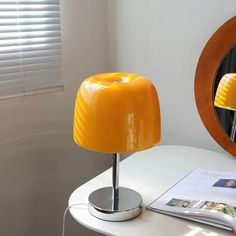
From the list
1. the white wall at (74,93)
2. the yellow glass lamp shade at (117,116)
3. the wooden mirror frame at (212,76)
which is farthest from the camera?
the white wall at (74,93)

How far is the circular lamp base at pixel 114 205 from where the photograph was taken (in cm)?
105

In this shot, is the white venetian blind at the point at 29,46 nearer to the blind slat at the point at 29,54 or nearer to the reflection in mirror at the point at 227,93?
the blind slat at the point at 29,54

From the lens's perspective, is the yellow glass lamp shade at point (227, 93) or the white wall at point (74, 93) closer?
the yellow glass lamp shade at point (227, 93)

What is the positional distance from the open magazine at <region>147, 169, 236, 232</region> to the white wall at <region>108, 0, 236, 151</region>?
0.33 meters

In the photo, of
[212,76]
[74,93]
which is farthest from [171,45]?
[74,93]

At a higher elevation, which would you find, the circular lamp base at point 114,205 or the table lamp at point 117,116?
the table lamp at point 117,116

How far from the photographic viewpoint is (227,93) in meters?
1.42

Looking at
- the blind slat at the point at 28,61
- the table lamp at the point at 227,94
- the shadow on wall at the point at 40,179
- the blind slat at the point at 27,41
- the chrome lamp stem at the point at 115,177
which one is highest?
the blind slat at the point at 27,41

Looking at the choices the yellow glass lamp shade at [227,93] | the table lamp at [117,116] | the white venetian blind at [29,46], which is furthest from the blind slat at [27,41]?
the yellow glass lamp shade at [227,93]

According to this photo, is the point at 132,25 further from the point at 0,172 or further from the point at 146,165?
the point at 0,172

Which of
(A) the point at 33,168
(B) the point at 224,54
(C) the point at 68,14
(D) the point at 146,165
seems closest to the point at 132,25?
(C) the point at 68,14

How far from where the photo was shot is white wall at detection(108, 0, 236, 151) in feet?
4.88

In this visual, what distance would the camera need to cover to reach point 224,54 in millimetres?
1413

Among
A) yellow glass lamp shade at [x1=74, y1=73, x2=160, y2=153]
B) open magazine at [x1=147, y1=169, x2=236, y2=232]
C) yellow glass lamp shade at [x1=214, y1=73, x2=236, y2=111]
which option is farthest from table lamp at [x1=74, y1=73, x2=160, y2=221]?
yellow glass lamp shade at [x1=214, y1=73, x2=236, y2=111]
